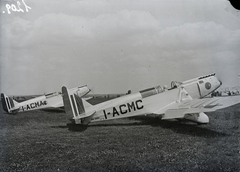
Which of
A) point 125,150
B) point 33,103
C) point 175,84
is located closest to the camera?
point 125,150

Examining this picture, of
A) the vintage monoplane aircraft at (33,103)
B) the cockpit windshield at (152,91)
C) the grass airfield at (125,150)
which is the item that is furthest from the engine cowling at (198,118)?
the vintage monoplane aircraft at (33,103)

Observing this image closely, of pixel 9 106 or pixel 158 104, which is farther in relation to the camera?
pixel 9 106

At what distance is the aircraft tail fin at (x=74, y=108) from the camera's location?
653 centimetres

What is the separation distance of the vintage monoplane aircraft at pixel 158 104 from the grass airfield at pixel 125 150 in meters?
0.47

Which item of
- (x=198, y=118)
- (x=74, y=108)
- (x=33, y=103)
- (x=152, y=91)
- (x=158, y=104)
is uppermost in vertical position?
(x=33, y=103)

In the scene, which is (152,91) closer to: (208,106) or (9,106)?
(208,106)

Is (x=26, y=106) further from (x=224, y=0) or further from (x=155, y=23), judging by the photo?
(x=224, y=0)

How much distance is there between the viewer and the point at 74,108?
662cm

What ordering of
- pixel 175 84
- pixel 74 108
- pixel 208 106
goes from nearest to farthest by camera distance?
pixel 208 106 → pixel 74 108 → pixel 175 84

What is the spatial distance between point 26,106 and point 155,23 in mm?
9555

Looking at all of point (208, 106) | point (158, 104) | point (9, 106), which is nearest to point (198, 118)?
point (208, 106)

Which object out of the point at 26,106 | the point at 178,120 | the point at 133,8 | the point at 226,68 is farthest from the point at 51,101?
the point at 226,68

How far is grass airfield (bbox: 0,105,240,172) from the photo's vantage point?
4.32m

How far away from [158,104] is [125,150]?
129 inches
